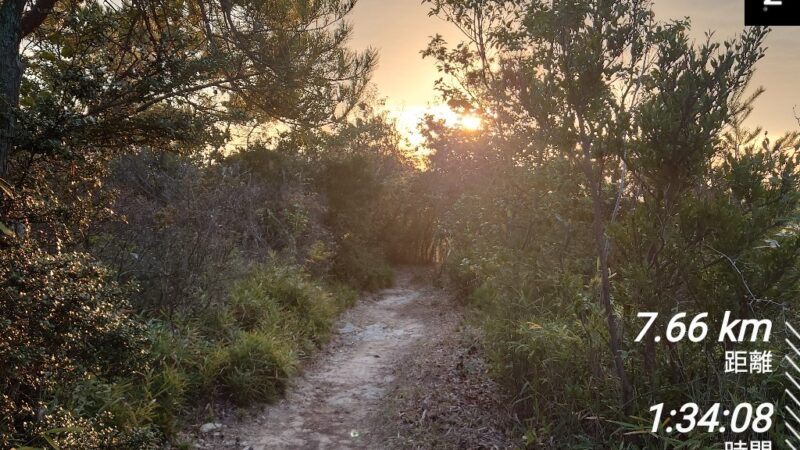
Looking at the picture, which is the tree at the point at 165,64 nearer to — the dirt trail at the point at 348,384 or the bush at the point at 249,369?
the bush at the point at 249,369

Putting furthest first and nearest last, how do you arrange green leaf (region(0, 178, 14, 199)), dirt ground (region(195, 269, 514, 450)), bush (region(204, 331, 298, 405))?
bush (region(204, 331, 298, 405)) < dirt ground (region(195, 269, 514, 450)) < green leaf (region(0, 178, 14, 199))

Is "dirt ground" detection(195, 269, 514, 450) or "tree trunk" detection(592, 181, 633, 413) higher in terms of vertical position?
"tree trunk" detection(592, 181, 633, 413)

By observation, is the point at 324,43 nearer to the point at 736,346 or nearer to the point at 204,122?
the point at 204,122

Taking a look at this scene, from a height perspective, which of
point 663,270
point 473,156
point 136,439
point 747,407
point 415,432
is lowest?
point 415,432

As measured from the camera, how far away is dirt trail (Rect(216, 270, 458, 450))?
571 cm

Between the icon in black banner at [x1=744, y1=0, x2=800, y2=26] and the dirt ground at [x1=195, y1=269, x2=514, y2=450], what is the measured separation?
3871 mm

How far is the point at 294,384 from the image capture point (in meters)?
7.05

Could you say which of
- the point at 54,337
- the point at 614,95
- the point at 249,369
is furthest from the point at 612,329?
the point at 249,369

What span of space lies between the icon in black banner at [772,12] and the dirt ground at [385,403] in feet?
12.7

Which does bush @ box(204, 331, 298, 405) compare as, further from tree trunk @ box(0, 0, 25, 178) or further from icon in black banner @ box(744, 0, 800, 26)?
icon in black banner @ box(744, 0, 800, 26)

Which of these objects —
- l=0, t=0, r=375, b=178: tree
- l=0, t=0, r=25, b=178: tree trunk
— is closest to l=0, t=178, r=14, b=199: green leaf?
l=0, t=0, r=375, b=178: tree

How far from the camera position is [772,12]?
11.2ft

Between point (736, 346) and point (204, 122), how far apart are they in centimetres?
438

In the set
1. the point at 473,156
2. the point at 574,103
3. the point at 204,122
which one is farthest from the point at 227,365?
the point at 473,156
